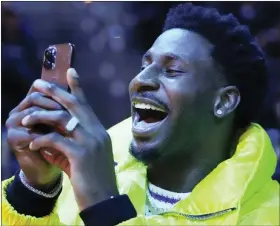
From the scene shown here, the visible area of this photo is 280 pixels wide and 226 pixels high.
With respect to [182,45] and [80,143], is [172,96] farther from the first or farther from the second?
[80,143]

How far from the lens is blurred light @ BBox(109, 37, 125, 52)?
1.16 m

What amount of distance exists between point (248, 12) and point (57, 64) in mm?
524

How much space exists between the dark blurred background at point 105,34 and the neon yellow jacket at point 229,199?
0.69 ft

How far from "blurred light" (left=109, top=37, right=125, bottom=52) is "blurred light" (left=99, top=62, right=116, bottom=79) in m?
0.04

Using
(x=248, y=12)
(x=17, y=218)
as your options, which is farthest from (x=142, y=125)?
(x=248, y=12)

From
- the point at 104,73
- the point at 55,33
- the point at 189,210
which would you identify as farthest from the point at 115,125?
the point at 189,210

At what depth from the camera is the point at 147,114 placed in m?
0.98

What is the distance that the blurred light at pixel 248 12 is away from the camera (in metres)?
1.16

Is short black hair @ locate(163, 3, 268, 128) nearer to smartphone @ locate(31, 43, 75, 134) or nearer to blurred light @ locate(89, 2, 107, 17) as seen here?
blurred light @ locate(89, 2, 107, 17)

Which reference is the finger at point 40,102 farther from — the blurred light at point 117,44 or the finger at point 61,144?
the blurred light at point 117,44

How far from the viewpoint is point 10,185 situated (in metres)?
0.94

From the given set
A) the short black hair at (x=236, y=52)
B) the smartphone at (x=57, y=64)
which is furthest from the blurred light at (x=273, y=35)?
the smartphone at (x=57, y=64)

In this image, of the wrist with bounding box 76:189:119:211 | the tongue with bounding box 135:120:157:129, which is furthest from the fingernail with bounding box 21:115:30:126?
the tongue with bounding box 135:120:157:129

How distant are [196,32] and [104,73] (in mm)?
241
